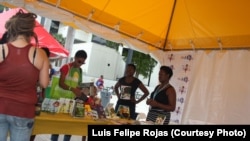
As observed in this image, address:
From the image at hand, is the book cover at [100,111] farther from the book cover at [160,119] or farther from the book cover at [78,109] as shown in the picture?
the book cover at [160,119]

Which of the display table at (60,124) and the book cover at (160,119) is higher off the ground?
the book cover at (160,119)

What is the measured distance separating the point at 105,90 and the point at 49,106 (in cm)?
629

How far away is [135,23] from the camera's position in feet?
13.8

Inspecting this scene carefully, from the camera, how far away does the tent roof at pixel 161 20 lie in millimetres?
3482

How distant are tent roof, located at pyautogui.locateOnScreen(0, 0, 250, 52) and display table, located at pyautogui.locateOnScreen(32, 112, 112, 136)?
1.31 metres

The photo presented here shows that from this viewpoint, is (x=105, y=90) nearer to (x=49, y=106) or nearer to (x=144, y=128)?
(x=49, y=106)

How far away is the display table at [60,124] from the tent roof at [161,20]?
1.31m

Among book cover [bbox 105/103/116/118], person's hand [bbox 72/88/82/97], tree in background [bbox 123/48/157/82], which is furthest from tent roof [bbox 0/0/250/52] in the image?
tree in background [bbox 123/48/157/82]

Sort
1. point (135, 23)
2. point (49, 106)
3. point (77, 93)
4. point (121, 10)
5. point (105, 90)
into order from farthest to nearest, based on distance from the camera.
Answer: point (105, 90)
point (135, 23)
point (121, 10)
point (77, 93)
point (49, 106)

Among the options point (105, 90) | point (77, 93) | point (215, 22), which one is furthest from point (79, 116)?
point (105, 90)

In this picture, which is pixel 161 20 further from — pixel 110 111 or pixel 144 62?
pixel 144 62

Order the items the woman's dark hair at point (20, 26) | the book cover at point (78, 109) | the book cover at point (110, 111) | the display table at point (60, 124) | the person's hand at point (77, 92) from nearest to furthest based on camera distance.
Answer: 1. the woman's dark hair at point (20, 26)
2. the display table at point (60, 124)
3. the book cover at point (78, 109)
4. the person's hand at point (77, 92)
5. the book cover at point (110, 111)

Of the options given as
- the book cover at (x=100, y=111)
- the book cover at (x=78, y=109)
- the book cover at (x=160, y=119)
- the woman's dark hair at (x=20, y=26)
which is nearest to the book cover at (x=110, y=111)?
the book cover at (x=100, y=111)

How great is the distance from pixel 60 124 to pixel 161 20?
8.43 feet
